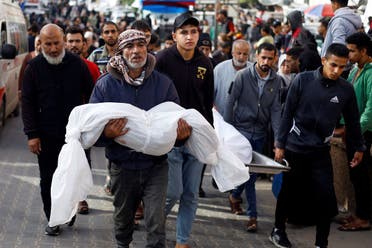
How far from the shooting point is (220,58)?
460 inches

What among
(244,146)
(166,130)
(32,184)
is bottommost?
(32,184)

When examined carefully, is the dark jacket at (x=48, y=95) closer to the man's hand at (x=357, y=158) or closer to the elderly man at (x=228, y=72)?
the elderly man at (x=228, y=72)

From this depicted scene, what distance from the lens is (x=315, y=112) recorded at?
6367mm

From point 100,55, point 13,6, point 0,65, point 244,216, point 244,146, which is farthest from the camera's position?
point 13,6

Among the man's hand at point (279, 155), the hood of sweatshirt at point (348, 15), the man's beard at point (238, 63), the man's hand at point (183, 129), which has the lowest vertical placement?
the man's hand at point (279, 155)

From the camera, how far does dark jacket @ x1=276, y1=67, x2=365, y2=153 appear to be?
6.31m

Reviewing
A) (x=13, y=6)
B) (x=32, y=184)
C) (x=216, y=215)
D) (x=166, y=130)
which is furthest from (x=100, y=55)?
(x=13, y=6)

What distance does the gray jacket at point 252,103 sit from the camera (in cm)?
742

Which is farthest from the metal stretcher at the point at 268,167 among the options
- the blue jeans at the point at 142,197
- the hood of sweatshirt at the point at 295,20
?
the hood of sweatshirt at the point at 295,20

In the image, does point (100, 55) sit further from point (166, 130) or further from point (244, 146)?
point (166, 130)

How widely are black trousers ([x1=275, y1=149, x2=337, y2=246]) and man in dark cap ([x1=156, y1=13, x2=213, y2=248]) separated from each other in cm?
92

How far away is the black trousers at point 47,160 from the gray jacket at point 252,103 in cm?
184

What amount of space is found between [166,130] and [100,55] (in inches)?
156

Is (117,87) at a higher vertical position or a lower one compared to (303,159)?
higher
